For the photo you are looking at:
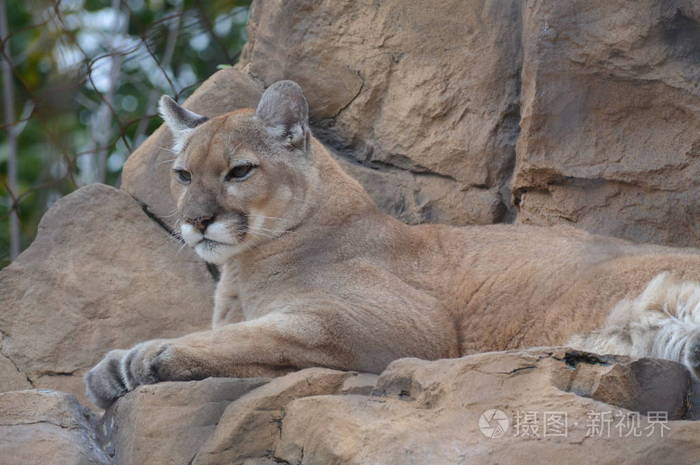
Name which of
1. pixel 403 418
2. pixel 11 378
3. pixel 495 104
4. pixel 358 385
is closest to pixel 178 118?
pixel 11 378

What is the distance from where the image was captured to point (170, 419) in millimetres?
3787

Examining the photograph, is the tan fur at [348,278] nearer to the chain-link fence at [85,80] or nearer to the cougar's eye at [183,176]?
the cougar's eye at [183,176]

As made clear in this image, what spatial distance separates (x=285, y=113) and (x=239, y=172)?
1.29ft

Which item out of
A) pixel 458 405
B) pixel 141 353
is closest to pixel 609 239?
pixel 458 405

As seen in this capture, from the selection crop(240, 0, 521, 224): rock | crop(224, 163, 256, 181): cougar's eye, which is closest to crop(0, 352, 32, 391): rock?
crop(224, 163, 256, 181): cougar's eye

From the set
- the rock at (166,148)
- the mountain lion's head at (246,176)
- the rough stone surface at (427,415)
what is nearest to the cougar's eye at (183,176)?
the mountain lion's head at (246,176)

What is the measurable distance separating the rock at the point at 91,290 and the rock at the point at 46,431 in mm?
1365

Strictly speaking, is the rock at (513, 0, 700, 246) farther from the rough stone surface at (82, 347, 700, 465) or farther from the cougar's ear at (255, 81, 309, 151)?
the rough stone surface at (82, 347, 700, 465)

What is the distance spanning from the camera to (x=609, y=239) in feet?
16.1

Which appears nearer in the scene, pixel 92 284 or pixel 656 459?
pixel 656 459

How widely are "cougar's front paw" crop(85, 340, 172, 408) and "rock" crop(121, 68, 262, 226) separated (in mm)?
→ 1825

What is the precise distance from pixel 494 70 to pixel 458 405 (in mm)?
2794

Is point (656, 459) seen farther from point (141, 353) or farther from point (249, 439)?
point (141, 353)

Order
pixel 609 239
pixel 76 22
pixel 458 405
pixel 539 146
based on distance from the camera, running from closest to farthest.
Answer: pixel 458 405 → pixel 609 239 → pixel 539 146 → pixel 76 22
